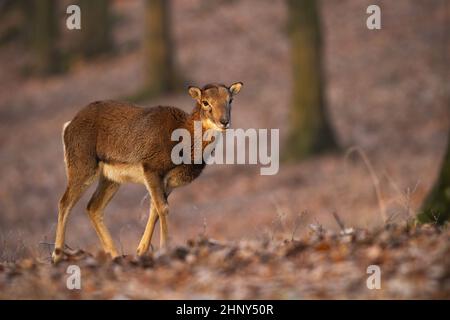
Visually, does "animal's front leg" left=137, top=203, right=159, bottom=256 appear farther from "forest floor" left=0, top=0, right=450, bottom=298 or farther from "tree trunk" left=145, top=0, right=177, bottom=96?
"tree trunk" left=145, top=0, right=177, bottom=96

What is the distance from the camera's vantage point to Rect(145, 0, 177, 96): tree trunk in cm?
2503

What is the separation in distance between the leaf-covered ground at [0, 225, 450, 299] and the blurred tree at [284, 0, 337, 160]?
11357mm

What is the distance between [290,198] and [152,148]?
865 cm

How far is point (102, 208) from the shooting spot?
9320 millimetres

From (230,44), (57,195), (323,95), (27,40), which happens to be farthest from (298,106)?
(27,40)

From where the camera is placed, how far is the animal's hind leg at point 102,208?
360 inches

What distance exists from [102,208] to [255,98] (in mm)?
14982

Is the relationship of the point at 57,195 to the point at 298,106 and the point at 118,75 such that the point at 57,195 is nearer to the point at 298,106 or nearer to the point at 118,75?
the point at 298,106

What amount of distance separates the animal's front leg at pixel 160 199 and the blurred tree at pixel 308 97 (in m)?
10.7

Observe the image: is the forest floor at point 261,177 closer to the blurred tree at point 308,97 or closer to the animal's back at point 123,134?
the blurred tree at point 308,97

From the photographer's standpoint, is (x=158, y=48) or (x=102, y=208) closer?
(x=102, y=208)

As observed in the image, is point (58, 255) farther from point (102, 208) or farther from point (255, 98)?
point (255, 98)

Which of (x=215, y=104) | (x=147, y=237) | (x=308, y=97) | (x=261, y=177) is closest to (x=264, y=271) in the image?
(x=147, y=237)

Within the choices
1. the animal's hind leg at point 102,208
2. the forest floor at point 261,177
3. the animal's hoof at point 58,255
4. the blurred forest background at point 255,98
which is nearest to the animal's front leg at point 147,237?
the forest floor at point 261,177
